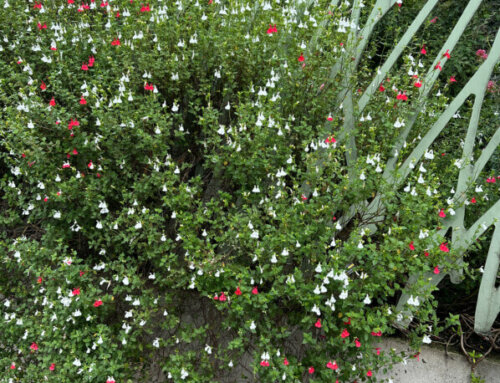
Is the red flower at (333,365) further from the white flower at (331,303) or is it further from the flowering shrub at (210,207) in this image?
the white flower at (331,303)

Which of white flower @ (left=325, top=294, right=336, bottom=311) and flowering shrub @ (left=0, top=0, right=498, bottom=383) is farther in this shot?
flowering shrub @ (left=0, top=0, right=498, bottom=383)

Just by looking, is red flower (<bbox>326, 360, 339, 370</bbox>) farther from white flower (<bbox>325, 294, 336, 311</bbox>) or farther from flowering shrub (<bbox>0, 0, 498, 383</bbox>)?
white flower (<bbox>325, 294, 336, 311</bbox>)

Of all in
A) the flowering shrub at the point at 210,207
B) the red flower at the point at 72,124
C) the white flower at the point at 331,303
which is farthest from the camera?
the red flower at the point at 72,124

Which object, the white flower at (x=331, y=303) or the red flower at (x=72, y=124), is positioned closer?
the white flower at (x=331, y=303)

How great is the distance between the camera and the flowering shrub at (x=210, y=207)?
2680 mm

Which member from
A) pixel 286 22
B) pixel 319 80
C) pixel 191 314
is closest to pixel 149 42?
pixel 286 22

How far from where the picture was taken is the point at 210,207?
302 centimetres

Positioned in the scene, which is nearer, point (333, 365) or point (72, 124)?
point (333, 365)

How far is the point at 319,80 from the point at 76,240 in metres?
2.23

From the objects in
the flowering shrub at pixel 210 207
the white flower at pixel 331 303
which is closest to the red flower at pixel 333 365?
the flowering shrub at pixel 210 207

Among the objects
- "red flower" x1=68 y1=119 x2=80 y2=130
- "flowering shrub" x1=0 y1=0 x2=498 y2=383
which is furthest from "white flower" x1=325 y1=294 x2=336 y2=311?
"red flower" x1=68 y1=119 x2=80 y2=130

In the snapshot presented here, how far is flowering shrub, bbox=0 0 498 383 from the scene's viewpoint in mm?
2680

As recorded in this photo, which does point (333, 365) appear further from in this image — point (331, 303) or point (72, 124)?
point (72, 124)

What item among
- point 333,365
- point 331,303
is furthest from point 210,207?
→ point 333,365
